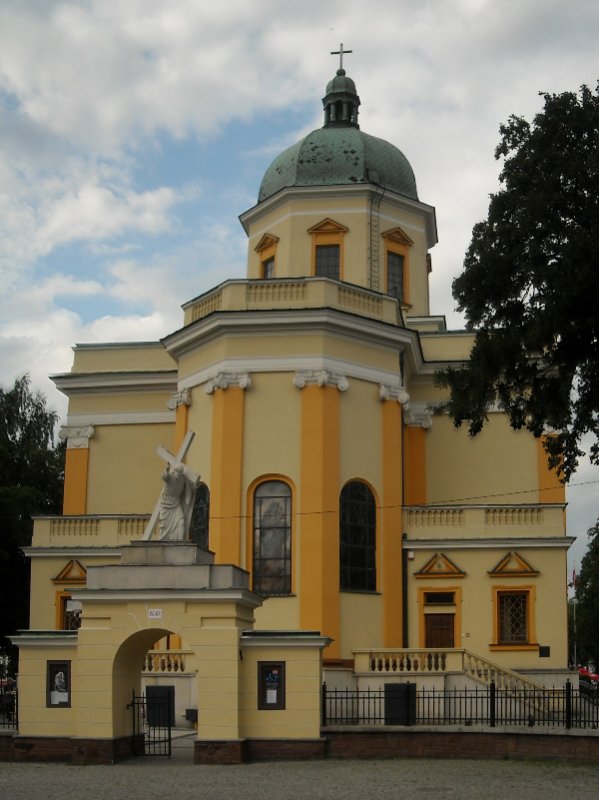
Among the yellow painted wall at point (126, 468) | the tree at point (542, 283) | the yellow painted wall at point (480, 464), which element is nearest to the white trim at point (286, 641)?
the tree at point (542, 283)

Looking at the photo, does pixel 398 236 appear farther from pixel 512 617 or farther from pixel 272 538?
pixel 512 617

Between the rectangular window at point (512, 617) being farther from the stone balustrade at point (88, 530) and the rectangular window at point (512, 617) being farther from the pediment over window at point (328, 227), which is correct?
the pediment over window at point (328, 227)

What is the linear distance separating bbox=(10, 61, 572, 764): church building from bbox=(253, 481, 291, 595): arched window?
5cm

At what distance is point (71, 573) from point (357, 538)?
900 cm

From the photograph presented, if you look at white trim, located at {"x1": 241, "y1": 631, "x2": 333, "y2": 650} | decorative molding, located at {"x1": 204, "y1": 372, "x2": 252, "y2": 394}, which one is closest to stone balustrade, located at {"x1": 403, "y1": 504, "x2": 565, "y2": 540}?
decorative molding, located at {"x1": 204, "y1": 372, "x2": 252, "y2": 394}

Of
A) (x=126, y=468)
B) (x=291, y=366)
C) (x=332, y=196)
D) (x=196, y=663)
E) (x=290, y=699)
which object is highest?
(x=332, y=196)

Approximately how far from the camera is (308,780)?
17781 millimetres

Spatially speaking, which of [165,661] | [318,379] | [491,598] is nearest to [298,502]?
[318,379]

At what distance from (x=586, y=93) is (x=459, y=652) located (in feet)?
40.9

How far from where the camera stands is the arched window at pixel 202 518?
101ft

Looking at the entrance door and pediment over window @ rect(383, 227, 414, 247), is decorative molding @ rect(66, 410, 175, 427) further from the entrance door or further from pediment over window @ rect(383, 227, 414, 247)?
the entrance door

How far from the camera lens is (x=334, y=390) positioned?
30.9 meters

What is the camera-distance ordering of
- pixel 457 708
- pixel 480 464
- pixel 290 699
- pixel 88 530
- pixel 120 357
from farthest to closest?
1. pixel 120 357
2. pixel 480 464
3. pixel 88 530
4. pixel 457 708
5. pixel 290 699

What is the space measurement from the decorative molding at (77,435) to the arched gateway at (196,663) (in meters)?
16.8
